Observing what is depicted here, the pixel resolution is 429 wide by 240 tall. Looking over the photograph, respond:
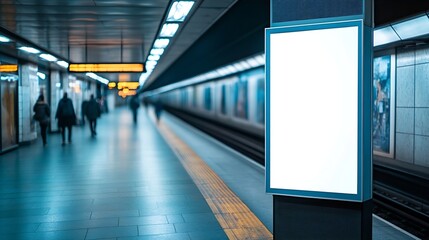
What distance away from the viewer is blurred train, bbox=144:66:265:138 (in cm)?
2100

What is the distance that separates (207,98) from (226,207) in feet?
97.9

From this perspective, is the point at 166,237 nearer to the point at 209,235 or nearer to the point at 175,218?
the point at 209,235

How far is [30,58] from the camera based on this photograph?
1197cm

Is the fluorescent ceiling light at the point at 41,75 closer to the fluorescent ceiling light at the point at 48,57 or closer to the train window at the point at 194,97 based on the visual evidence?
the fluorescent ceiling light at the point at 48,57

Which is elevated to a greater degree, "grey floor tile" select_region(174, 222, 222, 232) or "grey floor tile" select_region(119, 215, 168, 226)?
"grey floor tile" select_region(174, 222, 222, 232)

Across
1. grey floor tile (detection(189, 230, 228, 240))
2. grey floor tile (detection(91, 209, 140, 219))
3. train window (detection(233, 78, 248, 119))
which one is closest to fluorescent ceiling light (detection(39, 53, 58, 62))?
grey floor tile (detection(91, 209, 140, 219))

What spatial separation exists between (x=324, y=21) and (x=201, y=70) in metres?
27.2

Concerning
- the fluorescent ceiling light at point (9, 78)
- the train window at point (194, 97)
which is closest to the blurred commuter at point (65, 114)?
the fluorescent ceiling light at point (9, 78)

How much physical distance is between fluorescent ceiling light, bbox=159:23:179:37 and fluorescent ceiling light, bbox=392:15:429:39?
3.98 m

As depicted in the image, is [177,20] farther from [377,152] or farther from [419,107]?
[377,152]

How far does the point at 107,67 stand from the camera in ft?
36.0

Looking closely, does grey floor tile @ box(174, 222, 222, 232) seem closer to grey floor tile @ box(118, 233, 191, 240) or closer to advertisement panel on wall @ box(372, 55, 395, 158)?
grey floor tile @ box(118, 233, 191, 240)

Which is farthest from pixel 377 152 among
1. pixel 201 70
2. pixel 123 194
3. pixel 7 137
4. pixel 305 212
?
pixel 201 70

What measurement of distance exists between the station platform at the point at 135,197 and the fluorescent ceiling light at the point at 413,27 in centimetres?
361
